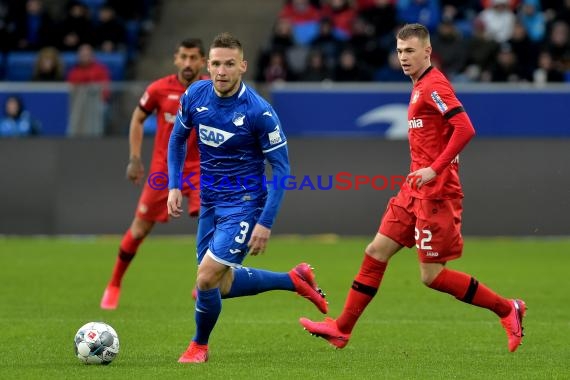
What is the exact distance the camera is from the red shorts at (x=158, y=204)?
36.8 ft

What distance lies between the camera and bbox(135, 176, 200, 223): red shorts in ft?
36.8

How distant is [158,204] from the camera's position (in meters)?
11.3

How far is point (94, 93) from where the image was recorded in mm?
17938

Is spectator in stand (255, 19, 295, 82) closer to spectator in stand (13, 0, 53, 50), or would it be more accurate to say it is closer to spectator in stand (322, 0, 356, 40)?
spectator in stand (322, 0, 356, 40)

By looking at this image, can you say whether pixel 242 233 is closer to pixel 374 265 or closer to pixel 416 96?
pixel 374 265

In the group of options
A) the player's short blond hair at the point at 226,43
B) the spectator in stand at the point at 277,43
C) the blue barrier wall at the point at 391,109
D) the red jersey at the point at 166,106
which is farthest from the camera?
the spectator in stand at the point at 277,43

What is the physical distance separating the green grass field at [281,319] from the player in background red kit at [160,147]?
1.95 ft

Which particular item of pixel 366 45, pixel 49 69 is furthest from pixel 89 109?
pixel 366 45

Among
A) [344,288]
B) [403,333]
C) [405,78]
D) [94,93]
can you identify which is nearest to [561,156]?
[405,78]

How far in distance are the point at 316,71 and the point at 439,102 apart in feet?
38.1

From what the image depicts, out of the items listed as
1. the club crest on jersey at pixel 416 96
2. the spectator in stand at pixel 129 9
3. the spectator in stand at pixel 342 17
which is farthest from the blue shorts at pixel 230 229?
the spectator in stand at pixel 129 9

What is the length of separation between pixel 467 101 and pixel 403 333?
8.99 m

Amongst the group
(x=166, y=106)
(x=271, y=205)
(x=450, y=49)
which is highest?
(x=271, y=205)

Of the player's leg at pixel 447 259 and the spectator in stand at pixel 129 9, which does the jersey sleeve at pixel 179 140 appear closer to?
the player's leg at pixel 447 259
